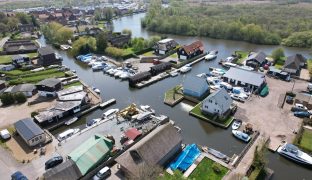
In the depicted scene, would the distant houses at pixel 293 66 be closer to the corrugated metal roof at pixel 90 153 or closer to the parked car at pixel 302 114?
the parked car at pixel 302 114

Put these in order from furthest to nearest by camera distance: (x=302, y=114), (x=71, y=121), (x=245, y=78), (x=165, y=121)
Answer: (x=245, y=78)
(x=71, y=121)
(x=302, y=114)
(x=165, y=121)

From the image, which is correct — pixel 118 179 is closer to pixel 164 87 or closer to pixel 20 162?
pixel 20 162

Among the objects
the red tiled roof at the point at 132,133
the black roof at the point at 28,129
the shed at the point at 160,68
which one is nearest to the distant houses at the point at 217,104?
the red tiled roof at the point at 132,133

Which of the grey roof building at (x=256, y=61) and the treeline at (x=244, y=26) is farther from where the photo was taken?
the treeline at (x=244, y=26)

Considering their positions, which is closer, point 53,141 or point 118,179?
point 118,179

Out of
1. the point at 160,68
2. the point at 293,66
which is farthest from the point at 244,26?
the point at 160,68

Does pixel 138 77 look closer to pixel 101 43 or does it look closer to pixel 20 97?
pixel 20 97

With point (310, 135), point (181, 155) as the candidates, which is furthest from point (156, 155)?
point (310, 135)
